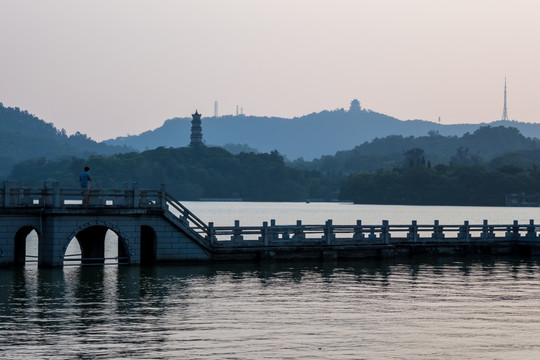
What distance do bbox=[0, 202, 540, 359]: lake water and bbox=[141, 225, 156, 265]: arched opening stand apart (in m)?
1.40

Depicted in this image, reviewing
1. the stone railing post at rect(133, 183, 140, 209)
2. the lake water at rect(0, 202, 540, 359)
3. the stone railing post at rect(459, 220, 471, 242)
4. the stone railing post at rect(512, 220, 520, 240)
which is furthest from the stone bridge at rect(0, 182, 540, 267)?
the stone railing post at rect(512, 220, 520, 240)

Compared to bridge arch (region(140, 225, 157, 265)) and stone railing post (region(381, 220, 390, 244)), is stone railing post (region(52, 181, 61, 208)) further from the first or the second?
stone railing post (region(381, 220, 390, 244))

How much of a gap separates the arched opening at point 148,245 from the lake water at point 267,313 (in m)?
1.40

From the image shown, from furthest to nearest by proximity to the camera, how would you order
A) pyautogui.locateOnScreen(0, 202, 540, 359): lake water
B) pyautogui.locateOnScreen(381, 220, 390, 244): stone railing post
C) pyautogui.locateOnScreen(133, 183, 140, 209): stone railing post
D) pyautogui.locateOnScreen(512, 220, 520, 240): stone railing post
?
pyautogui.locateOnScreen(512, 220, 520, 240): stone railing post < pyautogui.locateOnScreen(381, 220, 390, 244): stone railing post < pyautogui.locateOnScreen(133, 183, 140, 209): stone railing post < pyautogui.locateOnScreen(0, 202, 540, 359): lake water

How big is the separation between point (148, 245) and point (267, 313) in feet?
56.4

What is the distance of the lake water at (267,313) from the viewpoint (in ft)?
80.4

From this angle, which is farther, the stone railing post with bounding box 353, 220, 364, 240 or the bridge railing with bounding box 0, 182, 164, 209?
the stone railing post with bounding box 353, 220, 364, 240

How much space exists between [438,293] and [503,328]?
921 cm

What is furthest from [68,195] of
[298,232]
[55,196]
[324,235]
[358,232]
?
[358,232]

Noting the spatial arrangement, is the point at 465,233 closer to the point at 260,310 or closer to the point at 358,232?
the point at 358,232

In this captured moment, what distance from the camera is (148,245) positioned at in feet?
154

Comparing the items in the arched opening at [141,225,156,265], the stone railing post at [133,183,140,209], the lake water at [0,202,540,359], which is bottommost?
the lake water at [0,202,540,359]

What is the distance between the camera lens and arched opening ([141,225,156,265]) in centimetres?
4616

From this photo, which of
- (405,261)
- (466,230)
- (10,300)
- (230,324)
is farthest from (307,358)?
(466,230)
